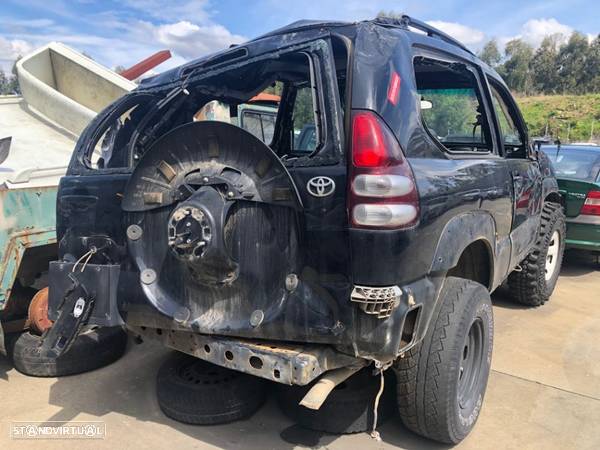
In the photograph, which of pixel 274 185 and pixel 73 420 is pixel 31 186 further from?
pixel 274 185

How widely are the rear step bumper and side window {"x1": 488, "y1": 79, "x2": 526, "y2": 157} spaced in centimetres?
234

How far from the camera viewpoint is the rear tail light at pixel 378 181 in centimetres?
217

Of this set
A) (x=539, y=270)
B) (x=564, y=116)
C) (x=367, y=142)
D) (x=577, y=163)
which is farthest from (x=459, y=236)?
(x=564, y=116)

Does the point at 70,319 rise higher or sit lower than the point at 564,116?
lower

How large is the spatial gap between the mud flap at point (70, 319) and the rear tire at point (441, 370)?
1669mm

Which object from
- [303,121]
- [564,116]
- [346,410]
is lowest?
[346,410]

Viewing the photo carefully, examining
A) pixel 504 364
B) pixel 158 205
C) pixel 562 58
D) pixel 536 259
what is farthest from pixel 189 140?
pixel 562 58

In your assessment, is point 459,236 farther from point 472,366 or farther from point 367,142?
point 472,366

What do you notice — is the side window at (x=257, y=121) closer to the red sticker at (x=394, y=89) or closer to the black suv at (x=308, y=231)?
the black suv at (x=308, y=231)

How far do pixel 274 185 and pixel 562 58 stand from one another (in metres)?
69.3

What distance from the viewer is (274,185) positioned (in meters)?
2.37

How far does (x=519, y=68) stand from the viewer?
2368 inches

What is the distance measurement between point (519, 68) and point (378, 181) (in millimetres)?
65858

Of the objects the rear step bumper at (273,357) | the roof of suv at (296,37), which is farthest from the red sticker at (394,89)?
the rear step bumper at (273,357)
